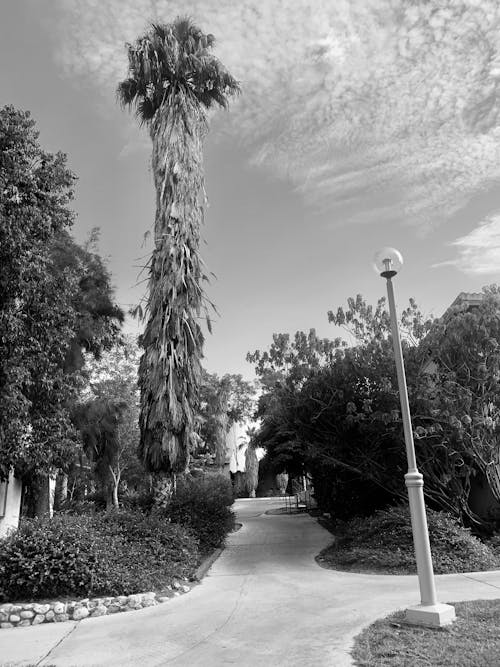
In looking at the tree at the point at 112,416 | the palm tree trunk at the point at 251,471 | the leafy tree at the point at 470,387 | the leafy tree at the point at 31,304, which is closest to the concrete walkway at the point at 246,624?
the leafy tree at the point at 470,387

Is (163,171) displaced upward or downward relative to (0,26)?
downward

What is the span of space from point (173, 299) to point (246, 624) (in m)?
8.03

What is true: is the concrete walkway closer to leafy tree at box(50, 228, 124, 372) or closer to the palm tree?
the palm tree

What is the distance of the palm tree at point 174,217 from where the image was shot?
12.6 metres

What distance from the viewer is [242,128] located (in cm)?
1489

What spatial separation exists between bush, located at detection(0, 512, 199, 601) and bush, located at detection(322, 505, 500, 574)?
3561mm

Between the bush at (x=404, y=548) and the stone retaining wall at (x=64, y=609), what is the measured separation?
459 cm

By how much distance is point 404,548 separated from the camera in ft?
35.1

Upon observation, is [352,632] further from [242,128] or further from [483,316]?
[242,128]

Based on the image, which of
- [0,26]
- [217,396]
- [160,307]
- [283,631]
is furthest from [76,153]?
[217,396]

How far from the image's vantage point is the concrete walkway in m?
5.68

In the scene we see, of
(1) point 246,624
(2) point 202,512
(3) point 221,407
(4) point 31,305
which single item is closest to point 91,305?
(4) point 31,305

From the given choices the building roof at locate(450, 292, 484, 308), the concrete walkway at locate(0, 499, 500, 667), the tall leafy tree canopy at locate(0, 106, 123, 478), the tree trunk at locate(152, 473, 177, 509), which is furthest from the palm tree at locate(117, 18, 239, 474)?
the building roof at locate(450, 292, 484, 308)

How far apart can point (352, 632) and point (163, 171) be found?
11.5 m
